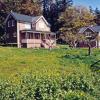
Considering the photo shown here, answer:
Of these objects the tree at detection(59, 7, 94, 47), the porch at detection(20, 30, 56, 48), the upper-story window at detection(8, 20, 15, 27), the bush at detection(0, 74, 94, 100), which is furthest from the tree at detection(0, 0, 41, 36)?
the bush at detection(0, 74, 94, 100)

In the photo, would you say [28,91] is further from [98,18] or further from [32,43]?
[98,18]

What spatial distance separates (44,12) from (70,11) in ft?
45.9

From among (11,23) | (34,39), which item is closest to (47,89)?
(34,39)

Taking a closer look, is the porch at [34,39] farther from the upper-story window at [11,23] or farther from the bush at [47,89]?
the bush at [47,89]

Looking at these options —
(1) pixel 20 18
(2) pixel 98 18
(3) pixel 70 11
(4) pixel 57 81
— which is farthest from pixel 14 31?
(4) pixel 57 81

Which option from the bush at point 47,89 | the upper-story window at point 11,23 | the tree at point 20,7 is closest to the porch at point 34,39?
the upper-story window at point 11,23

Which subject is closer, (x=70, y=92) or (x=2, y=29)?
(x=70, y=92)

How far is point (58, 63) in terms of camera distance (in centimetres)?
2706

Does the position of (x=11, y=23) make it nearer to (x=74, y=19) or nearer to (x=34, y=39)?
(x=34, y=39)

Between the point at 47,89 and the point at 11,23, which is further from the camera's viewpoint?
the point at 11,23

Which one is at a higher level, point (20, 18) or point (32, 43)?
point (20, 18)

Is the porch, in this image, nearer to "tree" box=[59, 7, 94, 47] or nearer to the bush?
"tree" box=[59, 7, 94, 47]

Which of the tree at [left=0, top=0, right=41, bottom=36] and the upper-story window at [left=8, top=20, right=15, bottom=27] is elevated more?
the tree at [left=0, top=0, right=41, bottom=36]

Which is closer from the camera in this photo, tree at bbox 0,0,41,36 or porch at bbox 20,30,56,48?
porch at bbox 20,30,56,48
